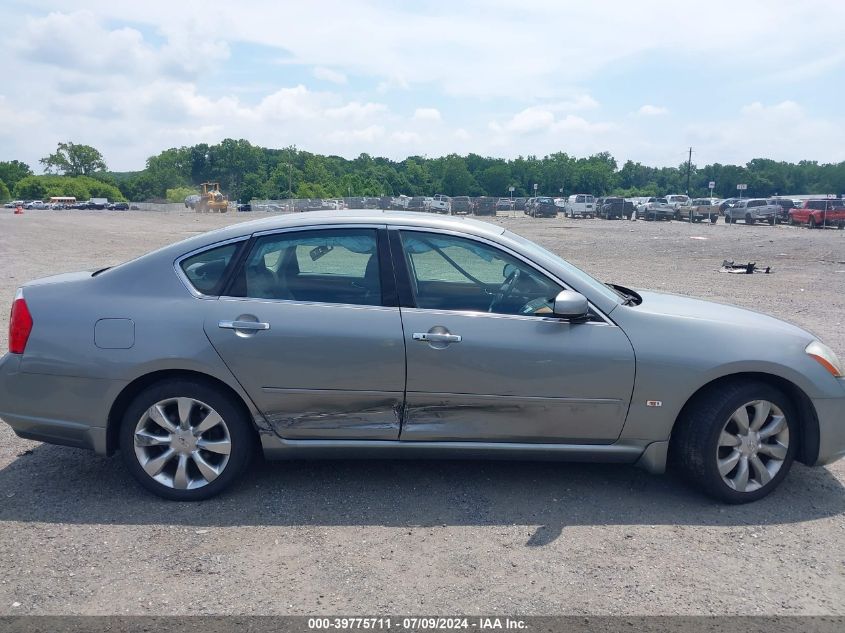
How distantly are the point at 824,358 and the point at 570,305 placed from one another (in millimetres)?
1600

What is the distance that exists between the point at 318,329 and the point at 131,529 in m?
1.46

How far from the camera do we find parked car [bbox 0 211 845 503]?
432 centimetres

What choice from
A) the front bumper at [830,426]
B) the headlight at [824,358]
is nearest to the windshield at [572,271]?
the headlight at [824,358]

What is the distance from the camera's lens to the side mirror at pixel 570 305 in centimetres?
429

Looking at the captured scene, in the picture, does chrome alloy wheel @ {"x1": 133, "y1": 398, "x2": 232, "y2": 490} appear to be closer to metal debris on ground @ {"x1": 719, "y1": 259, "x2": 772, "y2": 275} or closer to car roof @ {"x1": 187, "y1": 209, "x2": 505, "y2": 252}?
car roof @ {"x1": 187, "y1": 209, "x2": 505, "y2": 252}

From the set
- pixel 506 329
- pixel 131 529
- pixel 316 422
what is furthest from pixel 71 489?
pixel 506 329

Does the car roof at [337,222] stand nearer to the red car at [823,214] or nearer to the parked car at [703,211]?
the red car at [823,214]

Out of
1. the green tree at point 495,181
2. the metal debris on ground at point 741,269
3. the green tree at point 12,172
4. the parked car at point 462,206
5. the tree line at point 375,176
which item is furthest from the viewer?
the green tree at point 12,172

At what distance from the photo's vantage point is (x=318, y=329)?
433 centimetres

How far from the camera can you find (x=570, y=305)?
14.1 feet

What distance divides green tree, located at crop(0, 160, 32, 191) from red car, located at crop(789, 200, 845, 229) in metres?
171

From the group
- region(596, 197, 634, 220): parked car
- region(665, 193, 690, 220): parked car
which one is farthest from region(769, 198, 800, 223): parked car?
region(596, 197, 634, 220): parked car

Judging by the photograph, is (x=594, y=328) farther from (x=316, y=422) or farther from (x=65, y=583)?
(x=65, y=583)

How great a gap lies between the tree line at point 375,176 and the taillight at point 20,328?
10453 cm
